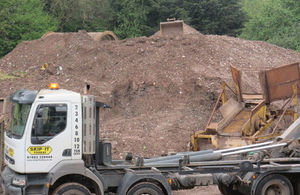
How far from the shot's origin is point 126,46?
835 inches

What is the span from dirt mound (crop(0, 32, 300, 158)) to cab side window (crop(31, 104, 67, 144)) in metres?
5.98

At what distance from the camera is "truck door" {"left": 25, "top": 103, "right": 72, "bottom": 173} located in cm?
745

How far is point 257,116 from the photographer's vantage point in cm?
1284

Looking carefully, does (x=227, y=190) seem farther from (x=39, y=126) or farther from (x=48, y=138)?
(x=39, y=126)

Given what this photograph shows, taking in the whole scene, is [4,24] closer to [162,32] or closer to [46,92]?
[162,32]

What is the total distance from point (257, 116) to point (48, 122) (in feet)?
23.2

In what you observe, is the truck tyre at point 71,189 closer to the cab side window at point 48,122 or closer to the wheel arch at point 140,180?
the wheel arch at point 140,180

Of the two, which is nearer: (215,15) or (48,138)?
(48,138)

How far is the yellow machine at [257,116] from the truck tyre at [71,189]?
5656 millimetres

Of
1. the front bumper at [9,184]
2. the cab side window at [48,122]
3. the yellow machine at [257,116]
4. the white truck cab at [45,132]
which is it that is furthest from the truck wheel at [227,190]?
the front bumper at [9,184]

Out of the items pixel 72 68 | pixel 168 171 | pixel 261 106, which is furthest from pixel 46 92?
pixel 72 68

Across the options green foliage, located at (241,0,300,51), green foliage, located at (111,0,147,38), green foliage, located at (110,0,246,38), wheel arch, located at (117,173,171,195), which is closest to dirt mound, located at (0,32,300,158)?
wheel arch, located at (117,173,171,195)

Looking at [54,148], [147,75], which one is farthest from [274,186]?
[147,75]

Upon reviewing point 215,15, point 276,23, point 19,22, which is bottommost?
point 19,22
